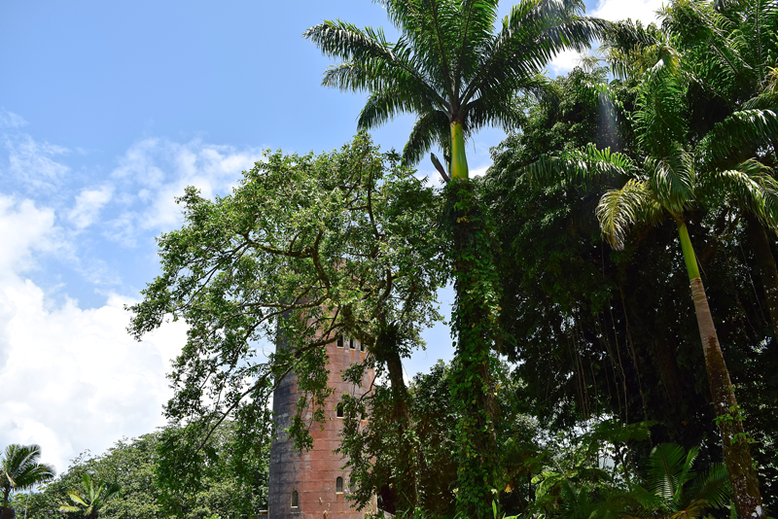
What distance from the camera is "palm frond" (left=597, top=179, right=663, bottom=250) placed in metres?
9.91

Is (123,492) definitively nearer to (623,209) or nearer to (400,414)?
(400,414)

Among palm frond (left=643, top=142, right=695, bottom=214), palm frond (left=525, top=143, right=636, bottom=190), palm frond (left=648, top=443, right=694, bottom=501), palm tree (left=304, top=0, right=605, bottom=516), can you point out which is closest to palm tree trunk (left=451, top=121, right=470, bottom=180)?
palm tree (left=304, top=0, right=605, bottom=516)

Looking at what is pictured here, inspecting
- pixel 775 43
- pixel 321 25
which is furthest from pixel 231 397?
pixel 775 43

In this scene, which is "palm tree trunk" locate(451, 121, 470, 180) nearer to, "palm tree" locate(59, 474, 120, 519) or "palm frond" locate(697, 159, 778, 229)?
"palm frond" locate(697, 159, 778, 229)

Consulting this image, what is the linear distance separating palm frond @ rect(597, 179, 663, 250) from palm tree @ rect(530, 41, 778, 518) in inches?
0.7

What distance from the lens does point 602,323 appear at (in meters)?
15.8

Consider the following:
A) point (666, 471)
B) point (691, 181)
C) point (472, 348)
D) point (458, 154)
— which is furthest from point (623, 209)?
point (666, 471)

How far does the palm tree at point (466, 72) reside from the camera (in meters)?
11.3

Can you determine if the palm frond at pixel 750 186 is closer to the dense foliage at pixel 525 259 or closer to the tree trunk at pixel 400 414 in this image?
the dense foliage at pixel 525 259

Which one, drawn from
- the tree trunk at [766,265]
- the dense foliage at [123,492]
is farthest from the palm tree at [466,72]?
the dense foliage at [123,492]

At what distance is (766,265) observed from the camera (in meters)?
12.0

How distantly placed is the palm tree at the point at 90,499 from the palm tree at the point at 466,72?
31.5 metres

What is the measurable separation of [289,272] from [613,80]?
994 centimetres

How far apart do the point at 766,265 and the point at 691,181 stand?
3476 millimetres
